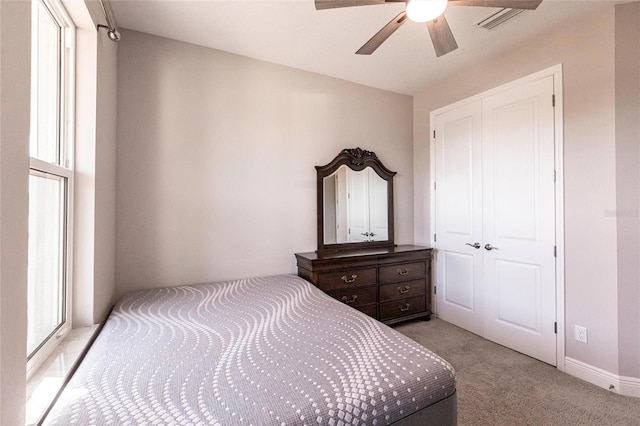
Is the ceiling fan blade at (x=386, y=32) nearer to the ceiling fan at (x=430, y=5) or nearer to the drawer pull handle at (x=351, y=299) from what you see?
the ceiling fan at (x=430, y=5)

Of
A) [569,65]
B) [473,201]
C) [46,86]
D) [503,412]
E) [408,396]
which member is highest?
[569,65]

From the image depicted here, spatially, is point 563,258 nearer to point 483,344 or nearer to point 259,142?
point 483,344

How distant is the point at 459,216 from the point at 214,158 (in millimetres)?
2572

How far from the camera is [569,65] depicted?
2.20 meters

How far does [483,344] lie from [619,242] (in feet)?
4.51

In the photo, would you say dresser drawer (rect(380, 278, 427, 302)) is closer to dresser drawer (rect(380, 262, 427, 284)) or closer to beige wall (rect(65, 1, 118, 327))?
dresser drawer (rect(380, 262, 427, 284))

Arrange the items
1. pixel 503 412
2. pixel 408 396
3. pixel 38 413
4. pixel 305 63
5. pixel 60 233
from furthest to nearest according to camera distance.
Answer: pixel 305 63 < pixel 503 412 < pixel 60 233 < pixel 408 396 < pixel 38 413

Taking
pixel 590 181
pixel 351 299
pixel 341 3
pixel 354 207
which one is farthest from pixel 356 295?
pixel 341 3

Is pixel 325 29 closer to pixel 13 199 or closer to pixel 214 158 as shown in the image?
pixel 214 158

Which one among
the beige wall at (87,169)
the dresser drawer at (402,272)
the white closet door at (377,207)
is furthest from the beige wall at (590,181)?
the beige wall at (87,169)

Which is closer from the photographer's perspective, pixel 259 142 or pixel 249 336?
pixel 249 336

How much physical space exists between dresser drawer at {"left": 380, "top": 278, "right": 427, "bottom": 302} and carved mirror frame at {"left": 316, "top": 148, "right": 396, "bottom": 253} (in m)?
0.51

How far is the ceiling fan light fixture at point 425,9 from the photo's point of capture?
1371mm

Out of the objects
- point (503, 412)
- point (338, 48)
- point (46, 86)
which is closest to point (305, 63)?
point (338, 48)
